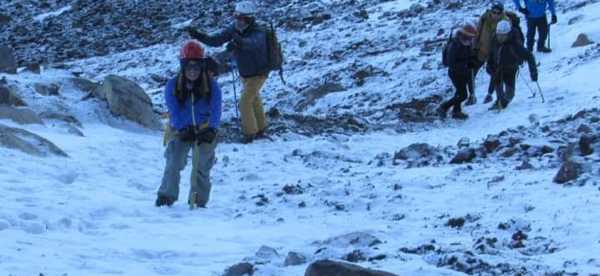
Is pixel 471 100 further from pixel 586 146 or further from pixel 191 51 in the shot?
pixel 191 51

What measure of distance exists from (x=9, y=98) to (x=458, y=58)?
22.1 feet

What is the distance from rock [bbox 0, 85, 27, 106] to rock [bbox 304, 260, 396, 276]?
8694mm

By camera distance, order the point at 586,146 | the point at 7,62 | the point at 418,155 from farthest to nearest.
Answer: the point at 7,62, the point at 418,155, the point at 586,146

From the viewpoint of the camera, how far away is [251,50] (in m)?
12.9

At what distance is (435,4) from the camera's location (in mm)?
26250

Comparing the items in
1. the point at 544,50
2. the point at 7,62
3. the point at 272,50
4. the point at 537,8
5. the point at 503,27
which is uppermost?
the point at 537,8

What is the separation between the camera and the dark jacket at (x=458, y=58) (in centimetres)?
1549

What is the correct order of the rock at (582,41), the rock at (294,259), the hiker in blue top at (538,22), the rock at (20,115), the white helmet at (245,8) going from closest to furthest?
the rock at (294,259) < the white helmet at (245,8) < the rock at (20,115) < the rock at (582,41) < the hiker in blue top at (538,22)

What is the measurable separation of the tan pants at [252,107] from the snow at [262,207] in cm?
30

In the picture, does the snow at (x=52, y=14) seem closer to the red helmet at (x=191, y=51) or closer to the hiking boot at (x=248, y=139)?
the hiking boot at (x=248, y=139)

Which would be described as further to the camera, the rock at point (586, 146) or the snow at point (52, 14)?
the snow at point (52, 14)

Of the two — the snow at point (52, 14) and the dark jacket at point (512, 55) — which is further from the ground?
the snow at point (52, 14)

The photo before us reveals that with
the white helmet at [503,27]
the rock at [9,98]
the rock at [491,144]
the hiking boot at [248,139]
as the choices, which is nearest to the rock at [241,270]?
the rock at [491,144]

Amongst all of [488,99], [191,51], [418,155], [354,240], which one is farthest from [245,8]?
[354,240]
